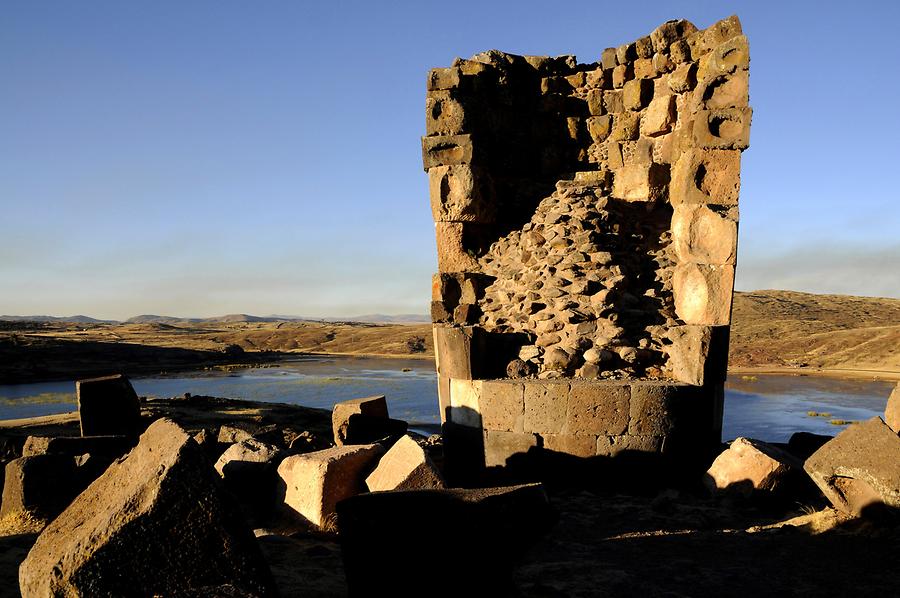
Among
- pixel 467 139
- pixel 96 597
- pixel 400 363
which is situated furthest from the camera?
pixel 400 363

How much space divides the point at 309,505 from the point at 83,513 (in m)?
2.33

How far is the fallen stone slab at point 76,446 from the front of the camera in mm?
8125

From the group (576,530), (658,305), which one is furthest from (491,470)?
(658,305)

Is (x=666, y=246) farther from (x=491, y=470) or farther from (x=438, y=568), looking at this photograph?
(x=438, y=568)

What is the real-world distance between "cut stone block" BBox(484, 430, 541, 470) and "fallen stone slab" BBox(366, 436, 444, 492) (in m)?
1.91

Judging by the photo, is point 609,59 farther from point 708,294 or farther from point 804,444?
point 804,444

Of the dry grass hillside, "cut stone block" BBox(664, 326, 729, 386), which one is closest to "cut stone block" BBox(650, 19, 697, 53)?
"cut stone block" BBox(664, 326, 729, 386)

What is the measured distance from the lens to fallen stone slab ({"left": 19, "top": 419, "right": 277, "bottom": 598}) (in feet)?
10.1

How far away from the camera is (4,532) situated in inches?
240

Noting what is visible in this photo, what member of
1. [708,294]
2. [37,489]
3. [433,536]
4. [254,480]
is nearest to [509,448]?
[254,480]

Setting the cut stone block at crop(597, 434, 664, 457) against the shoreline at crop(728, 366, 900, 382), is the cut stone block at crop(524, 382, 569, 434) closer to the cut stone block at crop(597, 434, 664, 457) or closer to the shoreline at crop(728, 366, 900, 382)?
the cut stone block at crop(597, 434, 664, 457)

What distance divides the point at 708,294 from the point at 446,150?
396cm

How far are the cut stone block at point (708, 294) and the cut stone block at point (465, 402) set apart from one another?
2842mm

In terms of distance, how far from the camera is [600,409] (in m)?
7.07
